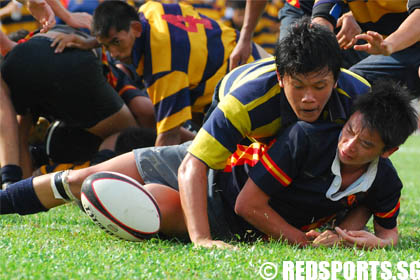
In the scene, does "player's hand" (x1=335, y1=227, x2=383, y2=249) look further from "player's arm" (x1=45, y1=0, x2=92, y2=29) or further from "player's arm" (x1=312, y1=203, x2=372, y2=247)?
"player's arm" (x1=45, y1=0, x2=92, y2=29)

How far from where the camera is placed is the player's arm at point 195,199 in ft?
9.79

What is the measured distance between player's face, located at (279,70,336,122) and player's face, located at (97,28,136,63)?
2.07 meters

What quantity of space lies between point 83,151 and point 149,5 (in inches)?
54.6

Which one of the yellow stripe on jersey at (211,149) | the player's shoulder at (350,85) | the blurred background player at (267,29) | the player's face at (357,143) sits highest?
the player's shoulder at (350,85)

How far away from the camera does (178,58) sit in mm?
4750

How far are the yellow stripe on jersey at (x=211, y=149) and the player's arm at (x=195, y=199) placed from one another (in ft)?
0.13

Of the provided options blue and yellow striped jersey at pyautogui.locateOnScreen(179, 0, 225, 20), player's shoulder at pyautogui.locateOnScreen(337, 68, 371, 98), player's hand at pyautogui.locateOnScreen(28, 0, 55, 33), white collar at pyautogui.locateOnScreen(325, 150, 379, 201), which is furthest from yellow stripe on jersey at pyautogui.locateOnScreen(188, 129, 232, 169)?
blue and yellow striped jersey at pyautogui.locateOnScreen(179, 0, 225, 20)

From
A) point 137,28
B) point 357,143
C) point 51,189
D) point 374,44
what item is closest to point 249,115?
point 357,143

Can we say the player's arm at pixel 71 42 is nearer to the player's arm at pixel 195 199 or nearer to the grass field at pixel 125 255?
the grass field at pixel 125 255

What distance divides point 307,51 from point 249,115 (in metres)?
0.41

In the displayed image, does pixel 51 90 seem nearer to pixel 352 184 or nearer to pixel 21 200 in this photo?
pixel 21 200

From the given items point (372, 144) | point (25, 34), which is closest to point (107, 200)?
point (372, 144)

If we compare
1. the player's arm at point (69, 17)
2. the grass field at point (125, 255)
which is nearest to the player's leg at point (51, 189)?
the grass field at point (125, 255)

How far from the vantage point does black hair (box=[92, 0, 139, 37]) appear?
4.72 m
